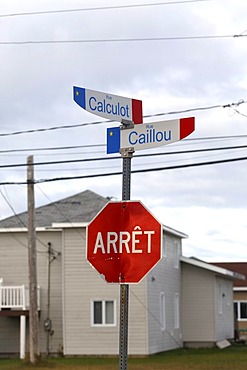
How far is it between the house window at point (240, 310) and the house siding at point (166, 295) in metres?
17.3

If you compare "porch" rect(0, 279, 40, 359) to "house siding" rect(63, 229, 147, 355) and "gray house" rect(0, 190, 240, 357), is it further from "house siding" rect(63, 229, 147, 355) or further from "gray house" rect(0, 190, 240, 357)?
"house siding" rect(63, 229, 147, 355)

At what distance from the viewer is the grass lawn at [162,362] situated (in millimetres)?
28500

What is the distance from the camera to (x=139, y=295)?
3509 centimetres

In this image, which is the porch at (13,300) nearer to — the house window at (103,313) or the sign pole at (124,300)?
the house window at (103,313)

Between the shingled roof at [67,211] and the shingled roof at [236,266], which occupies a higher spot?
the shingled roof at [67,211]

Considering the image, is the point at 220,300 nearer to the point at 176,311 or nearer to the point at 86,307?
the point at 176,311

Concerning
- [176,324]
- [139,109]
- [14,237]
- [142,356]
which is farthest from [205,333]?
[139,109]

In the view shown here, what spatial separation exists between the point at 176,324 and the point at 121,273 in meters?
34.1

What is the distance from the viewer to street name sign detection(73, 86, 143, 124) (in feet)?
25.0

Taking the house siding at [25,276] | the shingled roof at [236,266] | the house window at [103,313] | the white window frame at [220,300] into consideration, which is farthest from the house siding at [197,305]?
the shingled roof at [236,266]

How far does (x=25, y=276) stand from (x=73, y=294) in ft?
8.17

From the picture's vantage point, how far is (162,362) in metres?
31.4

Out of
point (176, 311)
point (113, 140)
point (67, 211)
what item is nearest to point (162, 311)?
point (176, 311)

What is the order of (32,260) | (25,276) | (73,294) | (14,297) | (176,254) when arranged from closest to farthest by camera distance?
1. (32,260)
2. (14,297)
3. (73,294)
4. (25,276)
5. (176,254)
